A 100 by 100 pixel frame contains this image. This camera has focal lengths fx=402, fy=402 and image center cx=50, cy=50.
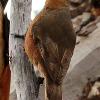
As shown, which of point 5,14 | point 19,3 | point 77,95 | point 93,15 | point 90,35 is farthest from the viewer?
point 93,15

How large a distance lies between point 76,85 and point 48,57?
1.81 m

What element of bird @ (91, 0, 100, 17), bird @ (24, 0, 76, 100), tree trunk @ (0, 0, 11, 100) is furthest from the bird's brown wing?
bird @ (91, 0, 100, 17)

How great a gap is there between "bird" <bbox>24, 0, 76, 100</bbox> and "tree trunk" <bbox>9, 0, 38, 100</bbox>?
2cm

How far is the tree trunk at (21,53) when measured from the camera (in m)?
0.96

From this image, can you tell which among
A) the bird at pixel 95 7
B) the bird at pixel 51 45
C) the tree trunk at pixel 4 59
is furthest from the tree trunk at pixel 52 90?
the bird at pixel 95 7

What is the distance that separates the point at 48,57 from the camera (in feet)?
3.17

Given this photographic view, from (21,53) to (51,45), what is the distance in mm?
76

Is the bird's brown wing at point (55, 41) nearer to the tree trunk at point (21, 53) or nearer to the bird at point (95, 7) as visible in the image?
the tree trunk at point (21, 53)

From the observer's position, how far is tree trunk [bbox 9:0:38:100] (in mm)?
956

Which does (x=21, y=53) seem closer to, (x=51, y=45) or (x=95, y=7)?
(x=51, y=45)

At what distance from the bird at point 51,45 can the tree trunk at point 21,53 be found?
16 millimetres

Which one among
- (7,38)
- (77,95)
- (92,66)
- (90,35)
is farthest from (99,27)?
(7,38)

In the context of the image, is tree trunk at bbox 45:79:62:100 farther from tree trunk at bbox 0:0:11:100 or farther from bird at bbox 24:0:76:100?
tree trunk at bbox 0:0:11:100

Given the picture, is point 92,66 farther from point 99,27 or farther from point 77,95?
point 99,27
